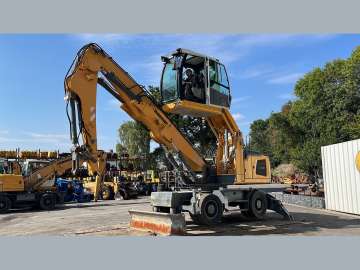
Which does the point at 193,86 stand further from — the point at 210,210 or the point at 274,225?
the point at 274,225

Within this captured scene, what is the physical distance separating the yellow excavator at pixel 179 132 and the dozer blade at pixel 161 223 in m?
0.11

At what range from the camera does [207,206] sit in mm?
13570

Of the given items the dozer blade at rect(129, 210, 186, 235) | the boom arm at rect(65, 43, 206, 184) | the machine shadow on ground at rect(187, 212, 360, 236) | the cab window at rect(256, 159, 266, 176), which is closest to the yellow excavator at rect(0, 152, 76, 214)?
the boom arm at rect(65, 43, 206, 184)

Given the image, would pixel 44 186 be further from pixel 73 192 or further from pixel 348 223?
pixel 348 223

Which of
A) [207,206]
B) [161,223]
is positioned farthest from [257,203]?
[161,223]

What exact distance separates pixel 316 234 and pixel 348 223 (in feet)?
9.94

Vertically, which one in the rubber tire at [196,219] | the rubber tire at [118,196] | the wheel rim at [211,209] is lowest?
the rubber tire at [196,219]

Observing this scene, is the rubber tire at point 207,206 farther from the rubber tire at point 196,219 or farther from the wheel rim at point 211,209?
the rubber tire at point 196,219

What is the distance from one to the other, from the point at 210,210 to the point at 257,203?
8.79ft

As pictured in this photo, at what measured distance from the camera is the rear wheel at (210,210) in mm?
13385

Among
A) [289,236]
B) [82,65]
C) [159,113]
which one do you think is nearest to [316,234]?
[289,236]

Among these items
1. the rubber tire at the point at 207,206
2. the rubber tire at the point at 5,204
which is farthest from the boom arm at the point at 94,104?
the rubber tire at the point at 5,204

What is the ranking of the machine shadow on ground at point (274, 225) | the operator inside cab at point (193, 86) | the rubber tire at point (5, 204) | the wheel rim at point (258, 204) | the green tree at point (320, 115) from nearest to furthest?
the machine shadow on ground at point (274, 225) < the operator inside cab at point (193, 86) < the wheel rim at point (258, 204) < the rubber tire at point (5, 204) < the green tree at point (320, 115)

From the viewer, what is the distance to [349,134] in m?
35.8
